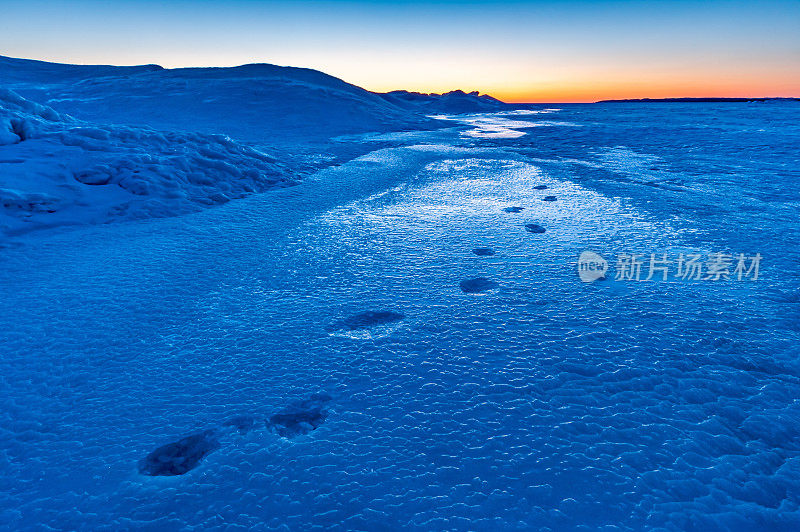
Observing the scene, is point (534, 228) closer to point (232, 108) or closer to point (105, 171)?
point (105, 171)

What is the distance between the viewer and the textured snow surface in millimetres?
1245

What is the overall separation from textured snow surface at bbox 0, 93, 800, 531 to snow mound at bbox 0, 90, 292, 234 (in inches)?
25.1

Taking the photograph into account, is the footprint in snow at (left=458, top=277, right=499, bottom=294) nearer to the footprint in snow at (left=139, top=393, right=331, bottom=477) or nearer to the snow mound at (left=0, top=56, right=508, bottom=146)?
the footprint in snow at (left=139, top=393, right=331, bottom=477)

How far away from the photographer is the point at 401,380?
70.5 inches

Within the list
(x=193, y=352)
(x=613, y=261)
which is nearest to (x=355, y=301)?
(x=193, y=352)

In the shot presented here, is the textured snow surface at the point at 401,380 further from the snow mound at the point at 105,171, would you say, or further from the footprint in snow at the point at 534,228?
the snow mound at the point at 105,171

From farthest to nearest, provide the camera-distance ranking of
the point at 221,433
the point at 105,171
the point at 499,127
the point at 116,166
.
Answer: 1. the point at 499,127
2. the point at 116,166
3. the point at 105,171
4. the point at 221,433

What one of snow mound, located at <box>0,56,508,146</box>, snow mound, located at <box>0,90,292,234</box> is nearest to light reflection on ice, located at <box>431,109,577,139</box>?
snow mound, located at <box>0,56,508,146</box>

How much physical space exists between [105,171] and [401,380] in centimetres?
478

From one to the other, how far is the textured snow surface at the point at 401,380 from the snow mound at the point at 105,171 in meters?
0.64

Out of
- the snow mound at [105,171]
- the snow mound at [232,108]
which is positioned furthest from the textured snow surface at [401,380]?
the snow mound at [232,108]

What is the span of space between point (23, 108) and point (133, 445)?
23.5ft

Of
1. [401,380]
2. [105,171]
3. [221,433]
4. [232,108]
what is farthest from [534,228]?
[232,108]

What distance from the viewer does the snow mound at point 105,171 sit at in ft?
13.4
